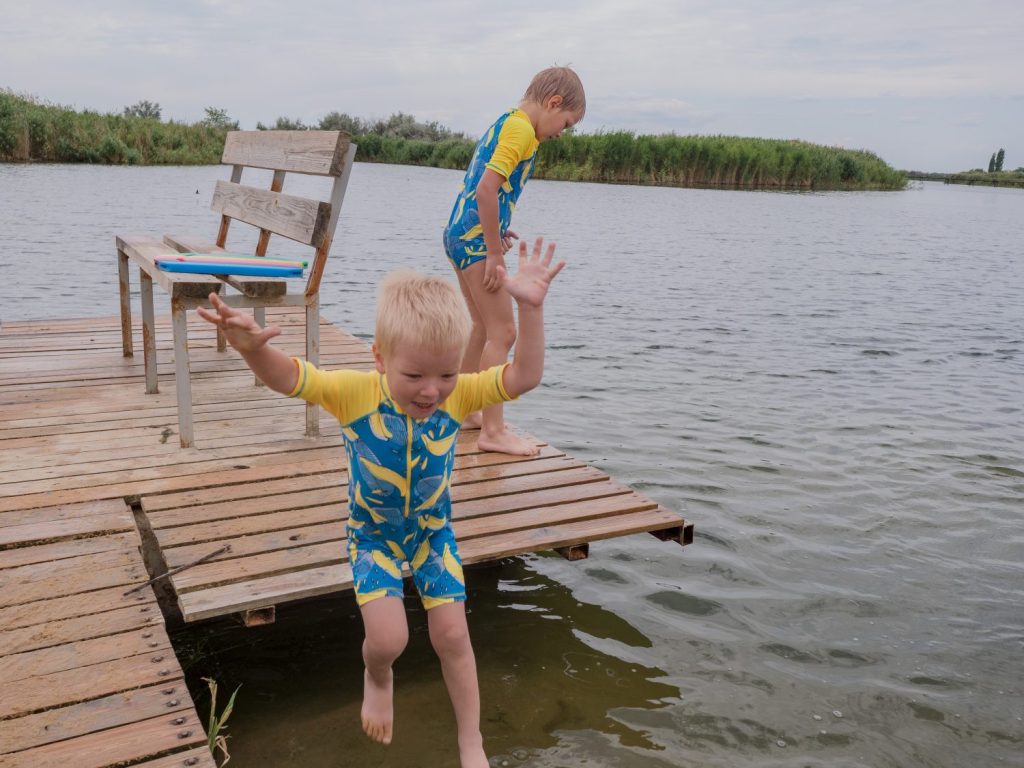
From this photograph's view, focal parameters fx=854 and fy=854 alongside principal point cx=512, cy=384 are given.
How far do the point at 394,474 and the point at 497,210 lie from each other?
1.95m

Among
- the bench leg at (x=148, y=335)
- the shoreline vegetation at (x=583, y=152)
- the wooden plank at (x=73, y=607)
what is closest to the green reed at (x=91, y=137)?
the shoreline vegetation at (x=583, y=152)

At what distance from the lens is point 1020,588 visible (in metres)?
4.56

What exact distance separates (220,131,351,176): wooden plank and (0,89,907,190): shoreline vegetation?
28498mm

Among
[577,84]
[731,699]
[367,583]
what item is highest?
[577,84]

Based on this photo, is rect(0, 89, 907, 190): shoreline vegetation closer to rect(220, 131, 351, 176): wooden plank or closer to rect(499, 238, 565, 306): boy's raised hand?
rect(220, 131, 351, 176): wooden plank

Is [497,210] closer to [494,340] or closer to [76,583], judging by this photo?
[494,340]

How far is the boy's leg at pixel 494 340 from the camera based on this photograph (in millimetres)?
4441

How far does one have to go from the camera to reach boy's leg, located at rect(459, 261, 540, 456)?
4441 mm

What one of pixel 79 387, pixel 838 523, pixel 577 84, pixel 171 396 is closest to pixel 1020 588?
pixel 838 523

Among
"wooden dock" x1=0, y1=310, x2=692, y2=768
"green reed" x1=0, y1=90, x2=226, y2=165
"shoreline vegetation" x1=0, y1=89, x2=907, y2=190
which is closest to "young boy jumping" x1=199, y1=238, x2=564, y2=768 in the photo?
"wooden dock" x1=0, y1=310, x2=692, y2=768

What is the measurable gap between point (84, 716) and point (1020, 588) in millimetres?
4477

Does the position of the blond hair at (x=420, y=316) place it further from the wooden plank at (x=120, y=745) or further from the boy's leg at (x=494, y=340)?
the boy's leg at (x=494, y=340)

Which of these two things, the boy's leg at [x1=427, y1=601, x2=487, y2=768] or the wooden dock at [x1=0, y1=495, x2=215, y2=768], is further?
the boy's leg at [x1=427, y1=601, x2=487, y2=768]

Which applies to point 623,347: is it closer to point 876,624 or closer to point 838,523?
point 838,523
